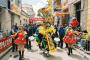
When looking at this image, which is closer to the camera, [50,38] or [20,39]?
[20,39]

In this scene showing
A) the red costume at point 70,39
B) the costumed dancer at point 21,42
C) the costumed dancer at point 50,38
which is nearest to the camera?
the costumed dancer at point 21,42

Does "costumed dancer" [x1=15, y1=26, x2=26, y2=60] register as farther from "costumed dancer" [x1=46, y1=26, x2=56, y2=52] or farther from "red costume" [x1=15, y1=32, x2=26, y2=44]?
"costumed dancer" [x1=46, y1=26, x2=56, y2=52]

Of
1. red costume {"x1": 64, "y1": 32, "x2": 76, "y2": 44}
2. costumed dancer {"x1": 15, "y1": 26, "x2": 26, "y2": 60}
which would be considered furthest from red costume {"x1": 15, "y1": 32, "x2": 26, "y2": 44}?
red costume {"x1": 64, "y1": 32, "x2": 76, "y2": 44}

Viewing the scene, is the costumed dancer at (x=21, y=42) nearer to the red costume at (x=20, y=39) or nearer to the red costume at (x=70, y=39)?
the red costume at (x=20, y=39)

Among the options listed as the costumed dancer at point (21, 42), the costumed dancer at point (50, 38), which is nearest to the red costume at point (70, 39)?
the costumed dancer at point (50, 38)

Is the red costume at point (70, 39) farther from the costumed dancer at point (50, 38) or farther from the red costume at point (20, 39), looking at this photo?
the red costume at point (20, 39)

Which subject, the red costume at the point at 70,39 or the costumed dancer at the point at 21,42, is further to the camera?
→ the red costume at the point at 70,39

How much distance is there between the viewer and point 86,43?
18922mm

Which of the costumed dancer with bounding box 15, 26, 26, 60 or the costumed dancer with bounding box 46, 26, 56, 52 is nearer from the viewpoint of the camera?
the costumed dancer with bounding box 15, 26, 26, 60

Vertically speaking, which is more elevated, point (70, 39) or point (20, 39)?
point (20, 39)

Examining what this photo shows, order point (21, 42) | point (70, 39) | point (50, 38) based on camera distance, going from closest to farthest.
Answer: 1. point (21, 42)
2. point (50, 38)
3. point (70, 39)

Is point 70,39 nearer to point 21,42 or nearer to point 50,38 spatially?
point 50,38

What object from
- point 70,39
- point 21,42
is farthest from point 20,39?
point 70,39

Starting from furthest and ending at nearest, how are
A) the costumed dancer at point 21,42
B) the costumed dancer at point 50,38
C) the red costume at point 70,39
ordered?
the red costume at point 70,39 < the costumed dancer at point 50,38 < the costumed dancer at point 21,42
